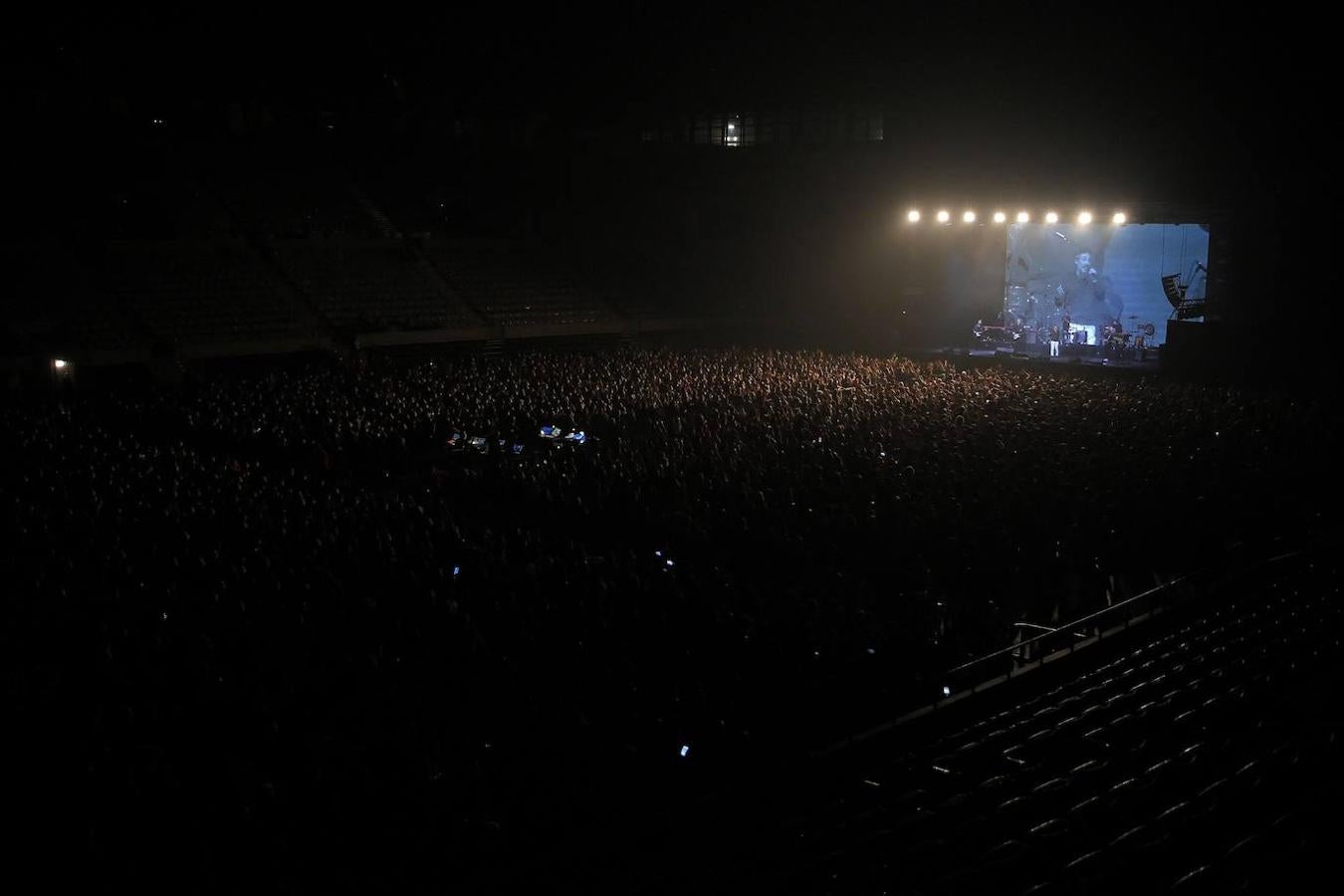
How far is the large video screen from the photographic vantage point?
35.0 meters

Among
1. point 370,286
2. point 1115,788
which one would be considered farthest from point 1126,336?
point 1115,788

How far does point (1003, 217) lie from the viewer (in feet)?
97.0

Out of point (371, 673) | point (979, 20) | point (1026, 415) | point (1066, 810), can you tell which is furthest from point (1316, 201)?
point (371, 673)

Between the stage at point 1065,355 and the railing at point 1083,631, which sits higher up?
the stage at point 1065,355

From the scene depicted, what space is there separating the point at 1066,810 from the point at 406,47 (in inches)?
1357

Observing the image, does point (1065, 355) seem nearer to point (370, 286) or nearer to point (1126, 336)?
→ point (1126, 336)

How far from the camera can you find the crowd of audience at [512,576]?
629cm

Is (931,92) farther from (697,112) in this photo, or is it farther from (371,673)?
(371,673)

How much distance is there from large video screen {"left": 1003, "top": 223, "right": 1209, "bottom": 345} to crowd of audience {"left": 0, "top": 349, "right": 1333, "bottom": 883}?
1742 cm

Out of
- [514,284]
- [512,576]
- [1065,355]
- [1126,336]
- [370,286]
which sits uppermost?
[514,284]

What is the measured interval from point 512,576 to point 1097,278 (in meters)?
33.7

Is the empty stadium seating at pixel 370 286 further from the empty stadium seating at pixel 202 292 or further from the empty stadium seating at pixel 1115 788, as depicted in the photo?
the empty stadium seating at pixel 1115 788

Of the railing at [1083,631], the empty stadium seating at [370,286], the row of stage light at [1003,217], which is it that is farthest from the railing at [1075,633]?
the empty stadium seating at [370,286]

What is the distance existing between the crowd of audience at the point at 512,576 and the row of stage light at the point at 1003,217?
10.2 meters
